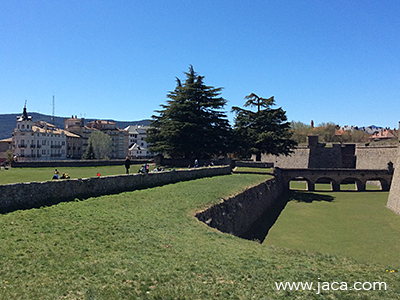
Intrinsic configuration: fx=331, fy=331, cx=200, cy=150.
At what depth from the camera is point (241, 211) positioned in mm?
23078

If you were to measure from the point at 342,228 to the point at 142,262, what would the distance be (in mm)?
19224

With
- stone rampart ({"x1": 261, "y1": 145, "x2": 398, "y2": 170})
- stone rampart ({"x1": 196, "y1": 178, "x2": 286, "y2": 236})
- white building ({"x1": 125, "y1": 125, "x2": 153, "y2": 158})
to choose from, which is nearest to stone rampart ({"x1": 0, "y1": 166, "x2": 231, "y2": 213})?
stone rampart ({"x1": 196, "y1": 178, "x2": 286, "y2": 236})

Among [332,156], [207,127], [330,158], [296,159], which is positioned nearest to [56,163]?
[207,127]

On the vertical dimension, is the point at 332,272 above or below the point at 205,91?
below

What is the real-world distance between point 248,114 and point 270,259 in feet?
125

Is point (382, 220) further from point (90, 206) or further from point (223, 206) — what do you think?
point (90, 206)

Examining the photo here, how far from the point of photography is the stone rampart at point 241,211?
1822 centimetres

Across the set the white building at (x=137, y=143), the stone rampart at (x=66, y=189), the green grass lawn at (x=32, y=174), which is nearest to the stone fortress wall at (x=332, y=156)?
the green grass lawn at (x=32, y=174)

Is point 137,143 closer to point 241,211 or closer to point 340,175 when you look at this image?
point 340,175

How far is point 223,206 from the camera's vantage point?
66.3ft

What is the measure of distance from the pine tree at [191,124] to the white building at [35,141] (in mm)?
45534

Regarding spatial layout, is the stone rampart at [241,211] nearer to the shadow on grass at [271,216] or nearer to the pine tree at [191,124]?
the shadow on grass at [271,216]

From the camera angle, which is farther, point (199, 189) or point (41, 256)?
point (199, 189)

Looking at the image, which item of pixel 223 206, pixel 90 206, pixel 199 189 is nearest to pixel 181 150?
pixel 199 189
